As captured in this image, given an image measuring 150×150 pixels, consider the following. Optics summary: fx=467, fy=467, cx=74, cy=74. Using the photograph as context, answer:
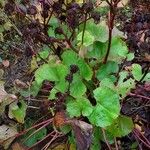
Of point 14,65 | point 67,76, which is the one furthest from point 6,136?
point 14,65

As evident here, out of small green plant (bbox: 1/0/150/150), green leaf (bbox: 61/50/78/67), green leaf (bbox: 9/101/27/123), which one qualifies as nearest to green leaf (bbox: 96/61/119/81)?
small green plant (bbox: 1/0/150/150)

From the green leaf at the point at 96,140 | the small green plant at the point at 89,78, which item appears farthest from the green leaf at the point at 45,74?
the green leaf at the point at 96,140

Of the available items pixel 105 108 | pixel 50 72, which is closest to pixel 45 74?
pixel 50 72

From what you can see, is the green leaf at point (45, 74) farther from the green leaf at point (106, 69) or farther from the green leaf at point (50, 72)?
the green leaf at point (106, 69)

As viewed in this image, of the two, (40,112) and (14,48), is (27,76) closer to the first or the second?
(40,112)

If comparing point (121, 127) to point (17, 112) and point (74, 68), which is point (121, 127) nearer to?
point (74, 68)
